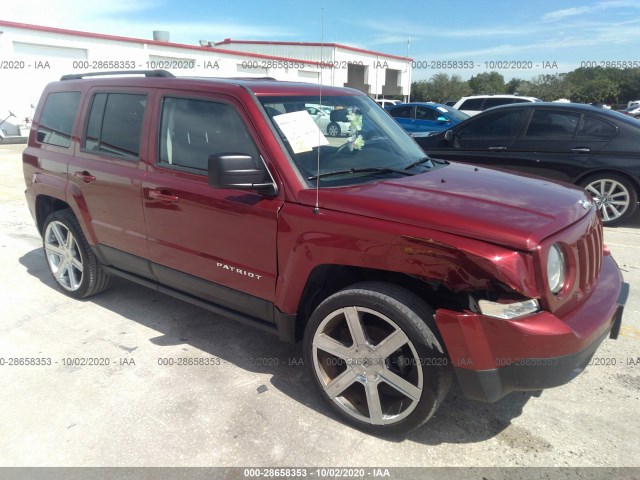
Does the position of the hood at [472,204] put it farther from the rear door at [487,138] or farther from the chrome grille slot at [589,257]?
the rear door at [487,138]

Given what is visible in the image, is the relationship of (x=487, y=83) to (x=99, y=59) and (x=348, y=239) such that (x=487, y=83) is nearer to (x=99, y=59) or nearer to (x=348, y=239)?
(x=99, y=59)

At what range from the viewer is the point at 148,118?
341cm

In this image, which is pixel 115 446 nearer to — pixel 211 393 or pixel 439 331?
pixel 211 393

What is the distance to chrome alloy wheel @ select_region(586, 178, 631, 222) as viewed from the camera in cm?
658

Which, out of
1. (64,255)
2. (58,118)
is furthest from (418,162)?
(64,255)

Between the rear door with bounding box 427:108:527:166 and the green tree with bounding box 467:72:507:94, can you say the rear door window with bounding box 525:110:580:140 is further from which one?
the green tree with bounding box 467:72:507:94

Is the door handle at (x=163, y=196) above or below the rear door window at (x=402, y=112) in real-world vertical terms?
below

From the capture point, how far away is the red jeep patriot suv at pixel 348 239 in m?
2.18

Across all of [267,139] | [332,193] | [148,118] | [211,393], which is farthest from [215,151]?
[211,393]

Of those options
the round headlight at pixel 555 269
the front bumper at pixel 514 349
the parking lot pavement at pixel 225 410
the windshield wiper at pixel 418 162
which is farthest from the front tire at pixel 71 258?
the round headlight at pixel 555 269

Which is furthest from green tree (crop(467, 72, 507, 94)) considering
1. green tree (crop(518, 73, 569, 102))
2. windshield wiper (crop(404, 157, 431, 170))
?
windshield wiper (crop(404, 157, 431, 170))

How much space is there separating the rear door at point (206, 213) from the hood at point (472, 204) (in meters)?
0.46

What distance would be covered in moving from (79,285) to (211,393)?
2084 millimetres

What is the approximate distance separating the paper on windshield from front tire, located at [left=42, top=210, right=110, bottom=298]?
230cm
